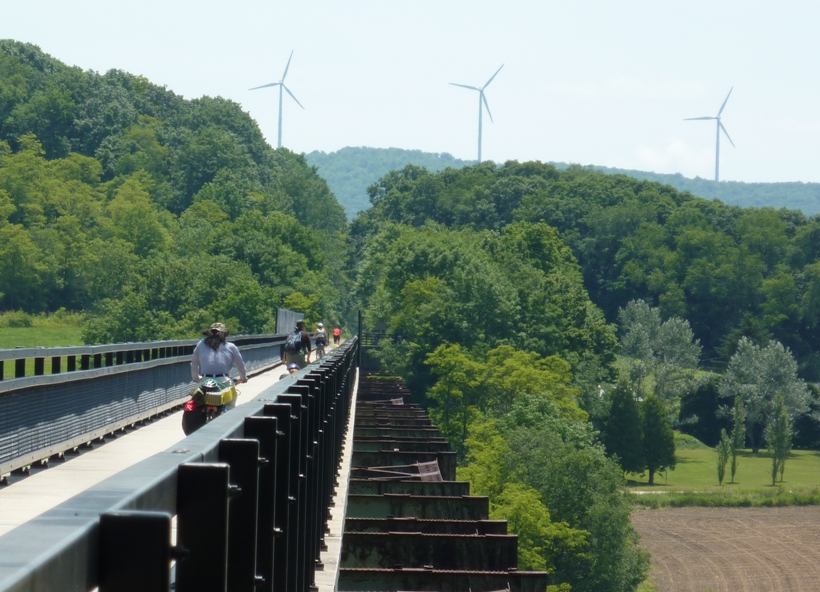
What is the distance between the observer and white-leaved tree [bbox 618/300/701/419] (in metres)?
138

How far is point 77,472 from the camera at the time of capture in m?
13.7

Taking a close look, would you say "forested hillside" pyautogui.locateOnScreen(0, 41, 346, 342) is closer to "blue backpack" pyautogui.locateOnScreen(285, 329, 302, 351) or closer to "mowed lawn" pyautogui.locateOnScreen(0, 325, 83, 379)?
"mowed lawn" pyautogui.locateOnScreen(0, 325, 83, 379)

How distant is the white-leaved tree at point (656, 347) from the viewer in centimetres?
13838

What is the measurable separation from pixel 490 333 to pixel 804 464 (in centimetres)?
4510

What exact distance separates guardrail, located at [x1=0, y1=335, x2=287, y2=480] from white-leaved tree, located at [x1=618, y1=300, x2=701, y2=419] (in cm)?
11586

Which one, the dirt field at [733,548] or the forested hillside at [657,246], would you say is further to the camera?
the forested hillside at [657,246]

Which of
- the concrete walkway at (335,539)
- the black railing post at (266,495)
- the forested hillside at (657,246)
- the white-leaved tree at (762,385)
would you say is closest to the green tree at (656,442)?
the white-leaved tree at (762,385)

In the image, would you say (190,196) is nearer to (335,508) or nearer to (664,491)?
(664,491)

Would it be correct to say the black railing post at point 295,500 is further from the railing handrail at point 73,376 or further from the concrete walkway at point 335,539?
the railing handrail at point 73,376

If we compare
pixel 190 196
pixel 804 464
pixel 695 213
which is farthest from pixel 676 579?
pixel 190 196

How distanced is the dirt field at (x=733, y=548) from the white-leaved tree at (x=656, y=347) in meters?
36.3

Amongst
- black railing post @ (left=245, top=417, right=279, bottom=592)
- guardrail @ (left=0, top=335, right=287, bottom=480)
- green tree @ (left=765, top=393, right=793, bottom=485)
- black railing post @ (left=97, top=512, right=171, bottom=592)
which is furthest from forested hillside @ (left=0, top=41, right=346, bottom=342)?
black railing post @ (left=97, top=512, right=171, bottom=592)

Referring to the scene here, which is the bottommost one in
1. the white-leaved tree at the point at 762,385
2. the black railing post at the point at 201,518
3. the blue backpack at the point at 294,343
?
the white-leaved tree at the point at 762,385

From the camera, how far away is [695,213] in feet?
573
